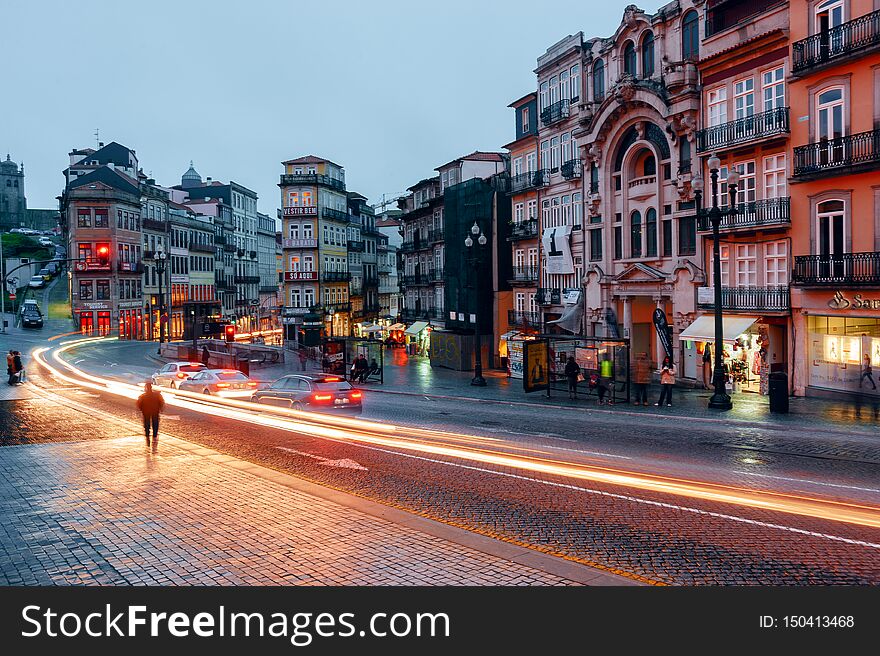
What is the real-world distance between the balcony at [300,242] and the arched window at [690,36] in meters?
58.1

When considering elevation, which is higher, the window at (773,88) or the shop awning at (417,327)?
the window at (773,88)

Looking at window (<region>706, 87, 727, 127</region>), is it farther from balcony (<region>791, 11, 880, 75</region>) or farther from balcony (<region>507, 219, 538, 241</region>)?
balcony (<region>507, 219, 538, 241</region>)

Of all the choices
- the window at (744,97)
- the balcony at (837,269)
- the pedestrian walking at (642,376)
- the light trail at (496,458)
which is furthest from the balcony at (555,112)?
the light trail at (496,458)

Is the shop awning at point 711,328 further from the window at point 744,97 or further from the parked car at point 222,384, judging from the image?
the parked car at point 222,384

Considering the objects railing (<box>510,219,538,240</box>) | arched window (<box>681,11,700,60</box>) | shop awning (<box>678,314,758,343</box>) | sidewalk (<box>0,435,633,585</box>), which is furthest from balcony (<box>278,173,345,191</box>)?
sidewalk (<box>0,435,633,585</box>)

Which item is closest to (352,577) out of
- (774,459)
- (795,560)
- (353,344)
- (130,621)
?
(130,621)

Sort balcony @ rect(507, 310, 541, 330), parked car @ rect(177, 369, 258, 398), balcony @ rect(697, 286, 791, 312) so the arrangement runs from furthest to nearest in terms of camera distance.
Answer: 1. balcony @ rect(507, 310, 541, 330)
2. parked car @ rect(177, 369, 258, 398)
3. balcony @ rect(697, 286, 791, 312)

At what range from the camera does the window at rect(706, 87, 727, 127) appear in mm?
32625

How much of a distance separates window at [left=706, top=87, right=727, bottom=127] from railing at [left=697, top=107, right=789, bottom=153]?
39 cm

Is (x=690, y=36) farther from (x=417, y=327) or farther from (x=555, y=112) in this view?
(x=417, y=327)

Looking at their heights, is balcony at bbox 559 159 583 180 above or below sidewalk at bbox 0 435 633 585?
above

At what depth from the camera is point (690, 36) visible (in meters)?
34.7

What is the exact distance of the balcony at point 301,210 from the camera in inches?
3415

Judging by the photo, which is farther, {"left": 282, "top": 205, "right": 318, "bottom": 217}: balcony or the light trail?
{"left": 282, "top": 205, "right": 318, "bottom": 217}: balcony
